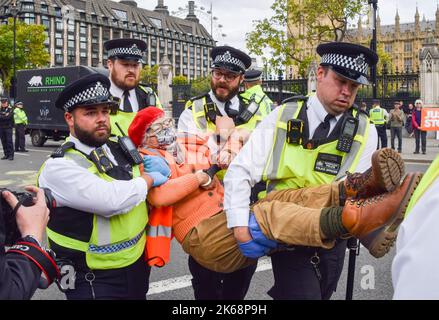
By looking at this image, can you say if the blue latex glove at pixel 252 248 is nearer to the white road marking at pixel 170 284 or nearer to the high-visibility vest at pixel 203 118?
the high-visibility vest at pixel 203 118

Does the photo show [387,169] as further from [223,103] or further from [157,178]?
[223,103]

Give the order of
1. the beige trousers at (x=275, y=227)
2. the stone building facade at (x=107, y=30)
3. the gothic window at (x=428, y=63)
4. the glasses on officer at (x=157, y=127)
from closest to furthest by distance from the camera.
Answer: the beige trousers at (x=275, y=227), the glasses on officer at (x=157, y=127), the gothic window at (x=428, y=63), the stone building facade at (x=107, y=30)

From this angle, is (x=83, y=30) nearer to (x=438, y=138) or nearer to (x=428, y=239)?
(x=438, y=138)

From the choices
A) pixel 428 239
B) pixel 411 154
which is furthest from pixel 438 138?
pixel 428 239

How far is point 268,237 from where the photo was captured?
270cm

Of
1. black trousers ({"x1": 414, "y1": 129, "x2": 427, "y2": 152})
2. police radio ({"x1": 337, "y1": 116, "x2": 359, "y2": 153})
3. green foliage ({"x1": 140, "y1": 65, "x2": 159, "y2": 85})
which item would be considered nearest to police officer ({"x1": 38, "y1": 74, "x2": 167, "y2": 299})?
police radio ({"x1": 337, "y1": 116, "x2": 359, "y2": 153})

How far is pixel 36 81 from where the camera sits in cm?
2342

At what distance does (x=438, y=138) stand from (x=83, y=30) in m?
98.0

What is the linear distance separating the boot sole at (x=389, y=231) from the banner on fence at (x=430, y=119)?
58.3 feet

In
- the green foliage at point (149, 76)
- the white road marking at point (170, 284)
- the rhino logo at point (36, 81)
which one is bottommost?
the white road marking at point (170, 284)

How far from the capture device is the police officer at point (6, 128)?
1791 centimetres

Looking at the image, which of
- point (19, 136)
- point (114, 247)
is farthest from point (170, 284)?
point (19, 136)

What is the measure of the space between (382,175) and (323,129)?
776mm

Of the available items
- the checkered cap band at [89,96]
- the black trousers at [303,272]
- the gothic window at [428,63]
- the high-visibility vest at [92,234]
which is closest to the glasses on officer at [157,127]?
the checkered cap band at [89,96]
